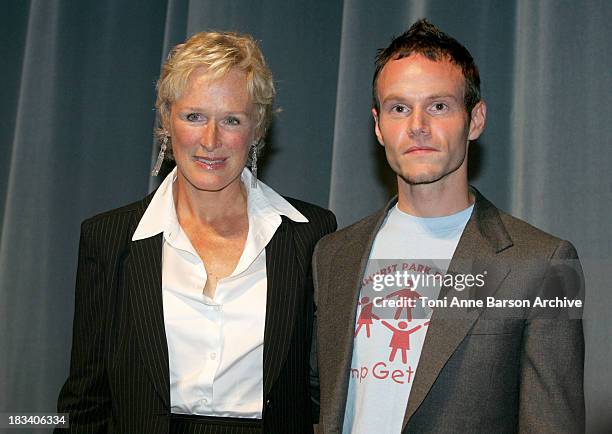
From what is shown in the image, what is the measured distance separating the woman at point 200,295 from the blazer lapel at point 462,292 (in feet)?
1.15

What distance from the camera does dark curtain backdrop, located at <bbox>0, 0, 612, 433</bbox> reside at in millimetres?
1964

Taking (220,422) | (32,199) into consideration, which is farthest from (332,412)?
(32,199)

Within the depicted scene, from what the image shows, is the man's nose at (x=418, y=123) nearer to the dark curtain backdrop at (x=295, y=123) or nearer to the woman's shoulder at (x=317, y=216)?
the woman's shoulder at (x=317, y=216)

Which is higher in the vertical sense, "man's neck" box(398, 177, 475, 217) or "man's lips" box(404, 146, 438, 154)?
"man's lips" box(404, 146, 438, 154)

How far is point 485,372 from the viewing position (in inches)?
51.6

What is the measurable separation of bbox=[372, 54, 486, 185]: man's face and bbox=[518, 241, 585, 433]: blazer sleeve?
0.26 metres

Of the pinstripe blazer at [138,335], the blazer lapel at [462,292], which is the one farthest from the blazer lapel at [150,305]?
the blazer lapel at [462,292]

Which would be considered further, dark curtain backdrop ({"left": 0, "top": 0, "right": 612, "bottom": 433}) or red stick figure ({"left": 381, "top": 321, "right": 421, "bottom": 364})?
dark curtain backdrop ({"left": 0, "top": 0, "right": 612, "bottom": 433})

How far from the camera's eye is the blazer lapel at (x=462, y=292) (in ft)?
4.34

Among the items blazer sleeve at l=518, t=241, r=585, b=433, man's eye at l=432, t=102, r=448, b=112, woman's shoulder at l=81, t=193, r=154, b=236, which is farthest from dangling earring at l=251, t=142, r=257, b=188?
blazer sleeve at l=518, t=241, r=585, b=433

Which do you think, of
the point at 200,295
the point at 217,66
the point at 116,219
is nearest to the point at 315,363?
the point at 200,295

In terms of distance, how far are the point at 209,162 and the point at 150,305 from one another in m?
0.32

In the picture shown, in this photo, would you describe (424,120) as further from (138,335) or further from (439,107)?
(138,335)

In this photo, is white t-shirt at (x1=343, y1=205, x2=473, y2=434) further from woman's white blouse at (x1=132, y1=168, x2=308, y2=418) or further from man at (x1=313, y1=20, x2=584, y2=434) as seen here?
woman's white blouse at (x1=132, y1=168, x2=308, y2=418)
